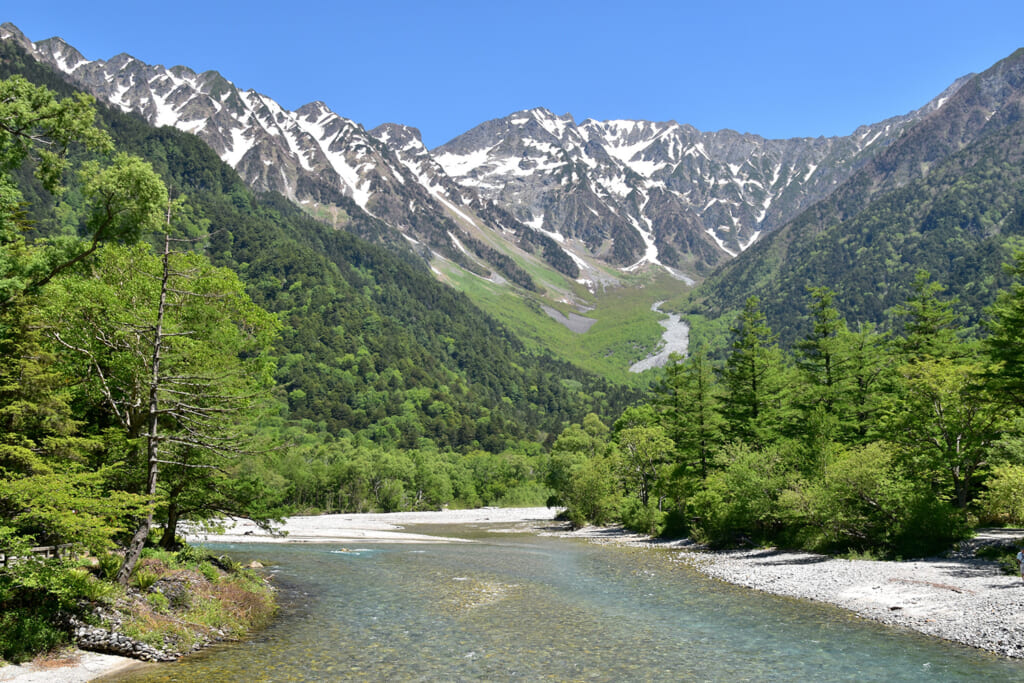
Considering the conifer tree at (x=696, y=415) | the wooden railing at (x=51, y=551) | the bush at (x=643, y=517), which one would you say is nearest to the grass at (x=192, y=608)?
the wooden railing at (x=51, y=551)

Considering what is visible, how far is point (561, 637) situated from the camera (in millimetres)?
23594

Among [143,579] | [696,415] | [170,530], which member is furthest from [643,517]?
[143,579]

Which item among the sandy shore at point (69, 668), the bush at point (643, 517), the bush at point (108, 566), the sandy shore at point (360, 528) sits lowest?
the sandy shore at point (360, 528)

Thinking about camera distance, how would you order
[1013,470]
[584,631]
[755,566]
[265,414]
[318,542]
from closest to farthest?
[584,631]
[1013,470]
[265,414]
[755,566]
[318,542]

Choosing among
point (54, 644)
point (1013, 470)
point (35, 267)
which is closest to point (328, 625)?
point (54, 644)

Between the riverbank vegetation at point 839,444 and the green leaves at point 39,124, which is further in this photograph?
the riverbank vegetation at point 839,444

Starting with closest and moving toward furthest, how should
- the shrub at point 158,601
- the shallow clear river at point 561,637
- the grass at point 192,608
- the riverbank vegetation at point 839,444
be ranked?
the shallow clear river at point 561,637 < the grass at point 192,608 < the shrub at point 158,601 < the riverbank vegetation at point 839,444

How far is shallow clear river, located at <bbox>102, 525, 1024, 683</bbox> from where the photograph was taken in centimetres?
1878

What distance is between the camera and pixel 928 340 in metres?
57.1

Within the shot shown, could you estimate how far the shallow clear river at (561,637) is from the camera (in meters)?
18.8

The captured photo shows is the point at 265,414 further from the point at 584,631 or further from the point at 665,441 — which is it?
the point at 665,441

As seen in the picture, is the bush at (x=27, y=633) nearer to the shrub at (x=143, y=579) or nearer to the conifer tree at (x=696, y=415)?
the shrub at (x=143, y=579)

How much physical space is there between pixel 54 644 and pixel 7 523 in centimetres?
393

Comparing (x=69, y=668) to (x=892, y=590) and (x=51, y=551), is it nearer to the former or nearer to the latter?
(x=51, y=551)
